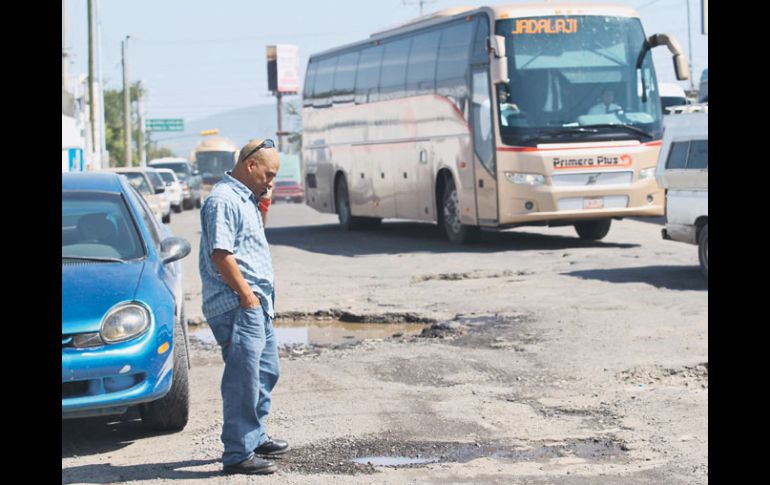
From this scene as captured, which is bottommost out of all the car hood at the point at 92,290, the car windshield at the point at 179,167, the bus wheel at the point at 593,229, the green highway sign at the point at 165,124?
the bus wheel at the point at 593,229

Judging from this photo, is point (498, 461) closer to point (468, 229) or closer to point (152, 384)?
point (152, 384)

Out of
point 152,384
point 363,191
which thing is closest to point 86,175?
point 152,384

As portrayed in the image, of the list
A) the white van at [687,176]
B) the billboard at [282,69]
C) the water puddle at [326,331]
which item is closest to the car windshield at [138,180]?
the white van at [687,176]

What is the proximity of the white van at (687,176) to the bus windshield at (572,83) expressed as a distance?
4.47 m

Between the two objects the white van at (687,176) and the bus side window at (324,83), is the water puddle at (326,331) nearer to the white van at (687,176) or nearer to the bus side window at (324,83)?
the white van at (687,176)

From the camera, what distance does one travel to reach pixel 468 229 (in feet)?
71.7

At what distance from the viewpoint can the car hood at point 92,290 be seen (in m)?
6.98

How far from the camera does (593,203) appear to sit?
20406 millimetres

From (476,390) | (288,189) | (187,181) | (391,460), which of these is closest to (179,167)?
(187,181)

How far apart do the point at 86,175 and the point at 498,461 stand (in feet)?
13.4

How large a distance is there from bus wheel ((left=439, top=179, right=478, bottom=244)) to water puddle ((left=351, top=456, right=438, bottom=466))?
15.2 m

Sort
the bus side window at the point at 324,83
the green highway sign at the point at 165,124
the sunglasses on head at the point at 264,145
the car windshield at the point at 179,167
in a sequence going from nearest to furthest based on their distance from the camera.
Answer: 1. the sunglasses on head at the point at 264,145
2. the bus side window at the point at 324,83
3. the car windshield at the point at 179,167
4. the green highway sign at the point at 165,124

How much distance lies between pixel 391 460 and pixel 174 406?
1.46 m

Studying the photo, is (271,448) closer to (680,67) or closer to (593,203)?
(593,203)
